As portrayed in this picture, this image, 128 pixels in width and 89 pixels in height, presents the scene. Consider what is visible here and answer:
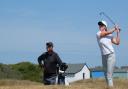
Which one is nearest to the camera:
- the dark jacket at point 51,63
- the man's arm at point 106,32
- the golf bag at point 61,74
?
the man's arm at point 106,32

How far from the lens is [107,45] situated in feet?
45.2

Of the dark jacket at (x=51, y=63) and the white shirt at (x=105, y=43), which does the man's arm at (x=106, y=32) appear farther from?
the dark jacket at (x=51, y=63)

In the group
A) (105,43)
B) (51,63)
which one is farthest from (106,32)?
(51,63)

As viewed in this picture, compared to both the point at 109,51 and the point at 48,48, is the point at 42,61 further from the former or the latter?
the point at 109,51

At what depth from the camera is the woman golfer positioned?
13.7 meters

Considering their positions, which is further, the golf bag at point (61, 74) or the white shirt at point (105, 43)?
the golf bag at point (61, 74)

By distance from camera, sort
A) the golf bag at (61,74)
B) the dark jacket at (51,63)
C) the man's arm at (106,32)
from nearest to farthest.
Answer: the man's arm at (106,32)
the dark jacket at (51,63)
the golf bag at (61,74)

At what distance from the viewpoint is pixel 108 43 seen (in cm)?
1380

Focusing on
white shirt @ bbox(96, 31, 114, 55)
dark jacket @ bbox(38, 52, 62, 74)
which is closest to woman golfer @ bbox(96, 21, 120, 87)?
white shirt @ bbox(96, 31, 114, 55)

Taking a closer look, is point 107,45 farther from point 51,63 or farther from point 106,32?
point 51,63

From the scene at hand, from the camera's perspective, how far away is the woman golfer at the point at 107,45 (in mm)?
13656

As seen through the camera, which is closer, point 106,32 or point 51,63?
point 106,32

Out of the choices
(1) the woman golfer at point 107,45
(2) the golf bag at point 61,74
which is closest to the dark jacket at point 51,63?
(2) the golf bag at point 61,74

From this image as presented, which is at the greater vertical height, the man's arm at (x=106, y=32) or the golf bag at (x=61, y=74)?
the man's arm at (x=106, y=32)
